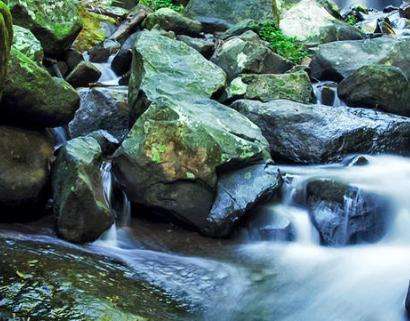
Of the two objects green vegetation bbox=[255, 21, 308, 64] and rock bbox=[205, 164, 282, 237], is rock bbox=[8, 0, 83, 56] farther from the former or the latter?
green vegetation bbox=[255, 21, 308, 64]

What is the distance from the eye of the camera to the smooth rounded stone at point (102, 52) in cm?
1049

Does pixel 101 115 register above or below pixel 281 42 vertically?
above

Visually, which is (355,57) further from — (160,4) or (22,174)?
(22,174)

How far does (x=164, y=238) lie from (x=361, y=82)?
483 centimetres

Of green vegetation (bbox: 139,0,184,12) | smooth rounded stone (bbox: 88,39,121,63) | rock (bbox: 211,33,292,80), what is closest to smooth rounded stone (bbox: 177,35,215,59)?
rock (bbox: 211,33,292,80)

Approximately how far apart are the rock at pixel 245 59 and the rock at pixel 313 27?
2776 mm

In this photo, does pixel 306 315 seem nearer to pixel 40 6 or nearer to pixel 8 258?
pixel 8 258

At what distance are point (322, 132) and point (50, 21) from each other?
5076 millimetres

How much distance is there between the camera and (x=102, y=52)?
34.7ft

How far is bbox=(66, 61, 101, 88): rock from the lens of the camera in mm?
8766

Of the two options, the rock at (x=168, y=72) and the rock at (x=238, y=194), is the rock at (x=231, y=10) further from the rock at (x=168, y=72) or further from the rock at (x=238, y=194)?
the rock at (x=238, y=194)

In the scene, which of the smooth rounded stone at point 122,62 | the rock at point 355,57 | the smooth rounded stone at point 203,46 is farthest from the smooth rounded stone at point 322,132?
the smooth rounded stone at point 122,62

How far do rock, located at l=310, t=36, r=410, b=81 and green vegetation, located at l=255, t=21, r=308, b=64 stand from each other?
102 cm

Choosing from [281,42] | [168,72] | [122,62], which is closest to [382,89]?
[168,72]
